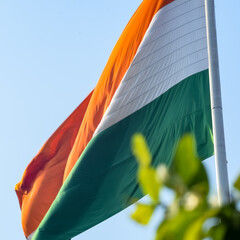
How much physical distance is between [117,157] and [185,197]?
6.62m

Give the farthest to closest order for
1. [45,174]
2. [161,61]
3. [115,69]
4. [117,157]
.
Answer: [45,174] < [115,69] < [161,61] < [117,157]

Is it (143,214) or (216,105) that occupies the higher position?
(216,105)

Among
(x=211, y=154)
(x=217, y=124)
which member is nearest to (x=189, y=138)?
(x=217, y=124)

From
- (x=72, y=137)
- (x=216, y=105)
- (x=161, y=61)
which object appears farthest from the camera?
(x=72, y=137)

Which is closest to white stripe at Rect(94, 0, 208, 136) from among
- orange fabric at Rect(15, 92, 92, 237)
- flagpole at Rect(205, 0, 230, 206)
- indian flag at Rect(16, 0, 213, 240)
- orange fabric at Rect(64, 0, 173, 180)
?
indian flag at Rect(16, 0, 213, 240)

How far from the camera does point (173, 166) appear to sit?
532mm

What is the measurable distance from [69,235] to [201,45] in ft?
9.12

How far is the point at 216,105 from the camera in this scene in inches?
248

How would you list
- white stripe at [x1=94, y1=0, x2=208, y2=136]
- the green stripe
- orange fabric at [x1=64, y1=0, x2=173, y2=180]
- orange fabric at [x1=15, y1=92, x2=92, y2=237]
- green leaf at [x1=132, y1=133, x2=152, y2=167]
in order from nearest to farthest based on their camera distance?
green leaf at [x1=132, y1=133, x2=152, y2=167], the green stripe, white stripe at [x1=94, y1=0, x2=208, y2=136], orange fabric at [x1=64, y1=0, x2=173, y2=180], orange fabric at [x1=15, y1=92, x2=92, y2=237]

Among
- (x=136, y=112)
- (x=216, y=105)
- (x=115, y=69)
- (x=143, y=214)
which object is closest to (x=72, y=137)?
(x=115, y=69)

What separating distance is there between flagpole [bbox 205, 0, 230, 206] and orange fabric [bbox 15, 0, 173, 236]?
3.47 ft

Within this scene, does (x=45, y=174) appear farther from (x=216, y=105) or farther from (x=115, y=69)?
(x=216, y=105)

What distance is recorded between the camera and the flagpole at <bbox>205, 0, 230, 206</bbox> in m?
5.62

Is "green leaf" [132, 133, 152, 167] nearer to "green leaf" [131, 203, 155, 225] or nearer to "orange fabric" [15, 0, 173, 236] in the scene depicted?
"green leaf" [131, 203, 155, 225]
